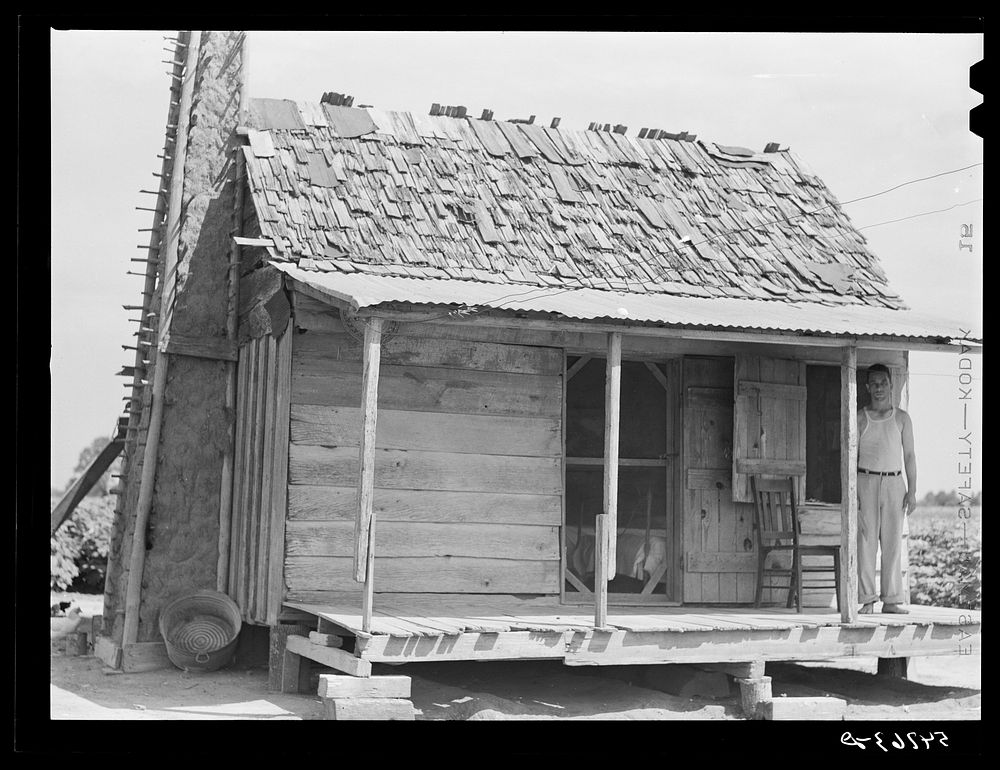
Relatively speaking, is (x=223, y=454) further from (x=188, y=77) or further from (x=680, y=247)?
(x=680, y=247)

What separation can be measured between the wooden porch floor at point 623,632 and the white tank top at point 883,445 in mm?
1283

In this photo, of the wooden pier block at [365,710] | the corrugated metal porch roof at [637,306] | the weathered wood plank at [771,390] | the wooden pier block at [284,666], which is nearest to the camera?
the wooden pier block at [365,710]

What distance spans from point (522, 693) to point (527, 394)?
2608 mm

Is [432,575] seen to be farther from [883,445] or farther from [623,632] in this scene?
[883,445]

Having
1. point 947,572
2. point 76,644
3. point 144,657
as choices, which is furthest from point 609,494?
point 947,572

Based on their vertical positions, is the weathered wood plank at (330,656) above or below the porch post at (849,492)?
below

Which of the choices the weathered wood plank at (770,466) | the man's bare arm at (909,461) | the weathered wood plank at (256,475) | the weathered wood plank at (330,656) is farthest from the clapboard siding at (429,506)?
the man's bare arm at (909,461)

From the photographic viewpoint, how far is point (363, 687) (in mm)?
8547

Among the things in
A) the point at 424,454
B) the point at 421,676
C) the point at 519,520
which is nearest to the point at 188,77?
the point at 424,454

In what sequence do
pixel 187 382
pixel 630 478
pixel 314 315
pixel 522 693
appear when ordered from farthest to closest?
pixel 630 478, pixel 187 382, pixel 314 315, pixel 522 693

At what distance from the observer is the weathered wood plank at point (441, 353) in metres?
10.5

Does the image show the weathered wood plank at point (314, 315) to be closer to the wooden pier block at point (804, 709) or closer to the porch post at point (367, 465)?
the porch post at point (367, 465)

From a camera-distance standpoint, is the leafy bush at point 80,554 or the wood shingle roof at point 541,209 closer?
the wood shingle roof at point 541,209

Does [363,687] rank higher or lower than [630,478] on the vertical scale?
lower
